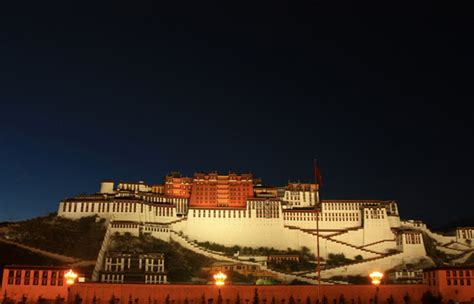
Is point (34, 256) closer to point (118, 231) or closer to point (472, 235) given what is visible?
point (118, 231)

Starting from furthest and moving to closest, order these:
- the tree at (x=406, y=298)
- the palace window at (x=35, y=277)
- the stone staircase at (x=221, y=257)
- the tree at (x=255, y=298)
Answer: the stone staircase at (x=221, y=257), the tree at (x=406, y=298), the tree at (x=255, y=298), the palace window at (x=35, y=277)

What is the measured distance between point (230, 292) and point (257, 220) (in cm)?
4340

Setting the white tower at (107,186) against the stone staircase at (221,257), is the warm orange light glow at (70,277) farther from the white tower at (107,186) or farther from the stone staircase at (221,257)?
the white tower at (107,186)

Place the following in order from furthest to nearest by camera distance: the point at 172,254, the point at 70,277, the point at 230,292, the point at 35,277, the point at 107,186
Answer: the point at 107,186, the point at 172,254, the point at 230,292, the point at 35,277, the point at 70,277

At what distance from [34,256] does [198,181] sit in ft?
141

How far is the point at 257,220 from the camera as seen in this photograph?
3888 inches

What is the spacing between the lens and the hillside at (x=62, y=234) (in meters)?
74.1

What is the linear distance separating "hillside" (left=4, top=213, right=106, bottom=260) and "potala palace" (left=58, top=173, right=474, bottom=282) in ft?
7.87

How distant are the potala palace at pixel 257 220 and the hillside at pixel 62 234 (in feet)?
7.87

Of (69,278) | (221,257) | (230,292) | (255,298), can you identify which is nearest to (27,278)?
(69,278)

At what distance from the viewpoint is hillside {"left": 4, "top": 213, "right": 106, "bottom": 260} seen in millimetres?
74125

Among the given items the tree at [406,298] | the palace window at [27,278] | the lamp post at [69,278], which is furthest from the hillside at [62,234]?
the tree at [406,298]

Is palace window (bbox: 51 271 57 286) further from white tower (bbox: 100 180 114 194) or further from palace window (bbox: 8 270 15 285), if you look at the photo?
white tower (bbox: 100 180 114 194)

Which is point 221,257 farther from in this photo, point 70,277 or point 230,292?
point 70,277
